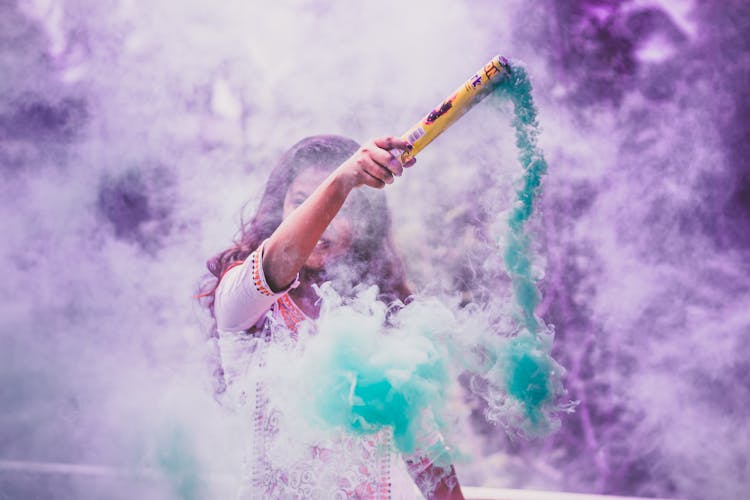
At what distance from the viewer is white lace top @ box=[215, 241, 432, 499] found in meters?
0.85

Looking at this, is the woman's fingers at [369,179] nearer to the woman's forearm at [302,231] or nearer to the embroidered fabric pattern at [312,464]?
the woman's forearm at [302,231]

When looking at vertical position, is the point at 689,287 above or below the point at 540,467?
above

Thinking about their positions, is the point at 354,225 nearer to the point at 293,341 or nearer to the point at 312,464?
the point at 293,341

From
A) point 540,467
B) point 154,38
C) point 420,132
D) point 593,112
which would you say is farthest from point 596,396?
point 154,38

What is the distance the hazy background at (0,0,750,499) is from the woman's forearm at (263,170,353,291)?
46cm

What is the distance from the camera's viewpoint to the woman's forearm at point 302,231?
2.71ft

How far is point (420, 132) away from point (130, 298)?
118 cm

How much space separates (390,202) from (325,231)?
42 cm

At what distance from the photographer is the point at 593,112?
1.48 meters

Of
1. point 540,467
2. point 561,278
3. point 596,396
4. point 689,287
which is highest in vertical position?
point 561,278

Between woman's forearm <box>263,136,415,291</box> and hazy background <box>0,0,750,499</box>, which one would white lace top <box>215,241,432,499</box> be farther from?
hazy background <box>0,0,750,499</box>

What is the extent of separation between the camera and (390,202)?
5.10ft

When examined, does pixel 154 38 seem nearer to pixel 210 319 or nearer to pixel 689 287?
pixel 210 319

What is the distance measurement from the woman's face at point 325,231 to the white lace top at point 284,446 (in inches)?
11.3
